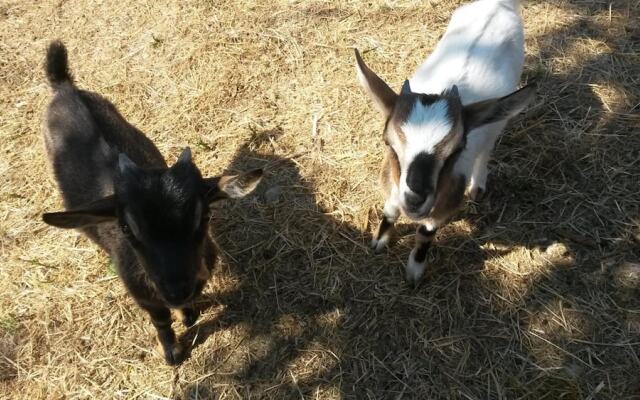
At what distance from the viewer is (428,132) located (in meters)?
2.77

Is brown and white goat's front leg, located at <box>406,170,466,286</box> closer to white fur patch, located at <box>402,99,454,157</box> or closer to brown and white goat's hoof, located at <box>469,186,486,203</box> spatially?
white fur patch, located at <box>402,99,454,157</box>

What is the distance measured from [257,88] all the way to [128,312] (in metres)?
2.54

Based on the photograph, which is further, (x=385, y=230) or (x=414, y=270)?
(x=385, y=230)

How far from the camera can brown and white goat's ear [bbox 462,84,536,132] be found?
2.84 meters

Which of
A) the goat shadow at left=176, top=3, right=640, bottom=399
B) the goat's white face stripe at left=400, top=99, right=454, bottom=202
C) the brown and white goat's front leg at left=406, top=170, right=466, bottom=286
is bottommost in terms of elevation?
the goat shadow at left=176, top=3, right=640, bottom=399

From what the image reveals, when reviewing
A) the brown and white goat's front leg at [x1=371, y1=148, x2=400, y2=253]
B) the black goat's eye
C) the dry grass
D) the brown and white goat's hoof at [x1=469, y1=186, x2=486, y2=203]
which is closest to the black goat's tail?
the dry grass

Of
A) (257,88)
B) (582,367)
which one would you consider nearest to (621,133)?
(582,367)

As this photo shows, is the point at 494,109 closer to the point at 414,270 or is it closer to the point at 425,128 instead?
the point at 425,128

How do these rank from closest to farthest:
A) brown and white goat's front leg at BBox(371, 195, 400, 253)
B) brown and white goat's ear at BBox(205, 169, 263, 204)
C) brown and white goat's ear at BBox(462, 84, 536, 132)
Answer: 1. brown and white goat's ear at BBox(205, 169, 263, 204)
2. brown and white goat's ear at BBox(462, 84, 536, 132)
3. brown and white goat's front leg at BBox(371, 195, 400, 253)

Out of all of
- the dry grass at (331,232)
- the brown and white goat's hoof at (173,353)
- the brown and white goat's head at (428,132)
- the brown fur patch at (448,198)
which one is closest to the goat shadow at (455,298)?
the dry grass at (331,232)

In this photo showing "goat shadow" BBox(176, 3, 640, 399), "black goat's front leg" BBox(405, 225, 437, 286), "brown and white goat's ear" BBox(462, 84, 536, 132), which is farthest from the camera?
"black goat's front leg" BBox(405, 225, 437, 286)

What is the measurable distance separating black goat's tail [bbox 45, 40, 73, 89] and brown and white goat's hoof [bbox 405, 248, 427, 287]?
3.08 meters

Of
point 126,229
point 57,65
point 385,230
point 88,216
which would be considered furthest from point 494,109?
point 57,65

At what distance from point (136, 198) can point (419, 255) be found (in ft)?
6.57
